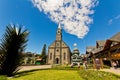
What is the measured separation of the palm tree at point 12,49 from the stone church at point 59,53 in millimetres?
52707

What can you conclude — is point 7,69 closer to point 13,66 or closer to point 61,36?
point 13,66

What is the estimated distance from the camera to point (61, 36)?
236ft

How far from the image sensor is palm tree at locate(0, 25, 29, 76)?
11.3 m

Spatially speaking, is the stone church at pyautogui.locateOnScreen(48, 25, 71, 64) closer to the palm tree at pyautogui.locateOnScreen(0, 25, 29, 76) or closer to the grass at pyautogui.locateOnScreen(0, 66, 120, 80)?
the grass at pyautogui.locateOnScreen(0, 66, 120, 80)

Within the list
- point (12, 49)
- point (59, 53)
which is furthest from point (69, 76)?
point (59, 53)

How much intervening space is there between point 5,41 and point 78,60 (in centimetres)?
2614

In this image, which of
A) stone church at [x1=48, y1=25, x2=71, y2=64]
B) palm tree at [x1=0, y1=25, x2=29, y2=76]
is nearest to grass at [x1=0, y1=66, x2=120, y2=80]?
palm tree at [x1=0, y1=25, x2=29, y2=76]

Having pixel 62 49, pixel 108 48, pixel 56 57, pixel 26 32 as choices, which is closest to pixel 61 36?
pixel 62 49

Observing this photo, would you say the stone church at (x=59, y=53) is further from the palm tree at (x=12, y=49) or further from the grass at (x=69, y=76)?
the palm tree at (x=12, y=49)

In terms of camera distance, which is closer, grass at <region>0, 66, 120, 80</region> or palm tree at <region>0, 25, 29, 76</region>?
grass at <region>0, 66, 120, 80</region>

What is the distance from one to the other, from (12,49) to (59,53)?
179 ft

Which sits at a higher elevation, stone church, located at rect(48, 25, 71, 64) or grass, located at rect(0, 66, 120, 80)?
stone church, located at rect(48, 25, 71, 64)

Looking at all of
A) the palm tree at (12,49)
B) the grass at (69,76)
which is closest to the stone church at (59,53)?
the grass at (69,76)

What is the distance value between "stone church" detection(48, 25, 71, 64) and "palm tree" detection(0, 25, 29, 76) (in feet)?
173
